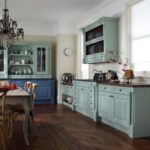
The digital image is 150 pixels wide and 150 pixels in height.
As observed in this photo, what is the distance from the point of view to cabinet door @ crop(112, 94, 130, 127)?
4199 millimetres

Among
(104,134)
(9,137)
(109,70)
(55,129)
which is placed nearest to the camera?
(9,137)

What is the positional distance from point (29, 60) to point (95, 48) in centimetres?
320

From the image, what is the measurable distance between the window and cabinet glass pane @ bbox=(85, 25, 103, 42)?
3.52 ft

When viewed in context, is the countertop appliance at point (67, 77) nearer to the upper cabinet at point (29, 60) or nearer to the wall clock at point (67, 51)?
the upper cabinet at point (29, 60)

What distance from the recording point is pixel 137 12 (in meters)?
5.14

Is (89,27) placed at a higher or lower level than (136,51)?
higher

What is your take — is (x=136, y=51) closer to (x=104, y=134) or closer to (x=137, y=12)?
(x=137, y=12)

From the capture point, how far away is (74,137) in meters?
4.21

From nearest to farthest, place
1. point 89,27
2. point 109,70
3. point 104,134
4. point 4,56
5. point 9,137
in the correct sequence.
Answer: point 9,137, point 104,134, point 109,70, point 89,27, point 4,56

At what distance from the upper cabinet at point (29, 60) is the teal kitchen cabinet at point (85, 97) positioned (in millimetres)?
2264

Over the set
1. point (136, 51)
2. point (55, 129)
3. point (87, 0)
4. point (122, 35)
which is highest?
point (87, 0)

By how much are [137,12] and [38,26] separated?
4.78 metres

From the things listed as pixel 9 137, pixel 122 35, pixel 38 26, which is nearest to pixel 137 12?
pixel 122 35

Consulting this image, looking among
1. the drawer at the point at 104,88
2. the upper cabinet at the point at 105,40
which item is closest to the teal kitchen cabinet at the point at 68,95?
the upper cabinet at the point at 105,40
